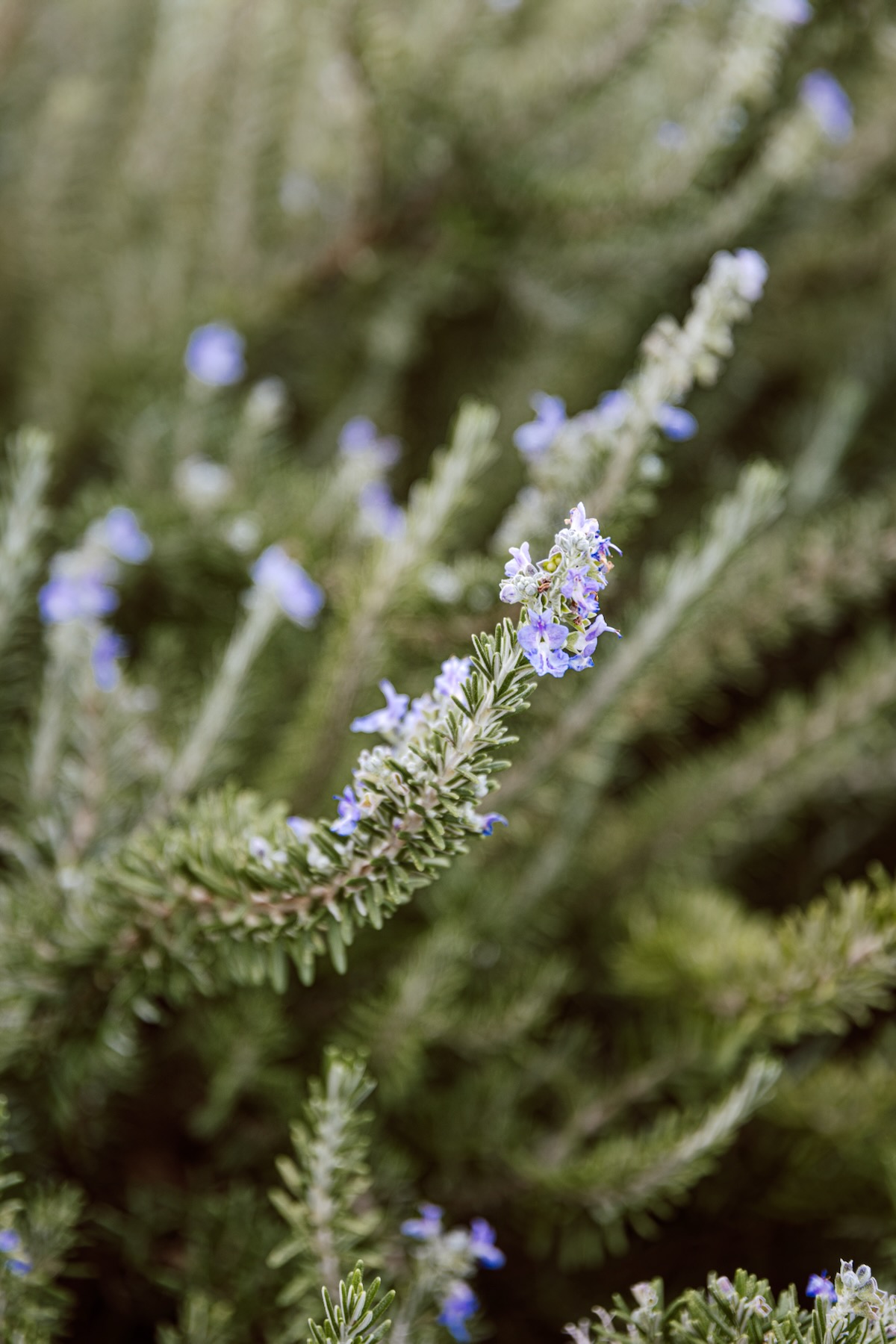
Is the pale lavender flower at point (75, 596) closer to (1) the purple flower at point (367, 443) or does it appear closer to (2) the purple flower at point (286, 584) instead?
(2) the purple flower at point (286, 584)

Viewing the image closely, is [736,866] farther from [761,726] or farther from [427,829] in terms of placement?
[427,829]

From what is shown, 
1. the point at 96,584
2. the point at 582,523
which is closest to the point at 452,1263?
the point at 582,523

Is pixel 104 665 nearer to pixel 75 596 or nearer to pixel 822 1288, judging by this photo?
Result: pixel 75 596

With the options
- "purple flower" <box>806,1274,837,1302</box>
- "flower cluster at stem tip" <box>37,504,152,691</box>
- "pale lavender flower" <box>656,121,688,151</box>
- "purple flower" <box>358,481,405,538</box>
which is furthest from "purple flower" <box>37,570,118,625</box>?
"pale lavender flower" <box>656,121,688,151</box>

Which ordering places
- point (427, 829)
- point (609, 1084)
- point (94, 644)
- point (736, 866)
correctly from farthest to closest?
point (736, 866) < point (609, 1084) < point (94, 644) < point (427, 829)

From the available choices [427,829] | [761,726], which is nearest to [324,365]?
[761,726]

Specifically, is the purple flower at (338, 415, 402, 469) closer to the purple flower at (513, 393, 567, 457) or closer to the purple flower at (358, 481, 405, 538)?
the purple flower at (358, 481, 405, 538)

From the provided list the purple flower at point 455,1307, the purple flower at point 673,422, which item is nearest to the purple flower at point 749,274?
the purple flower at point 673,422
